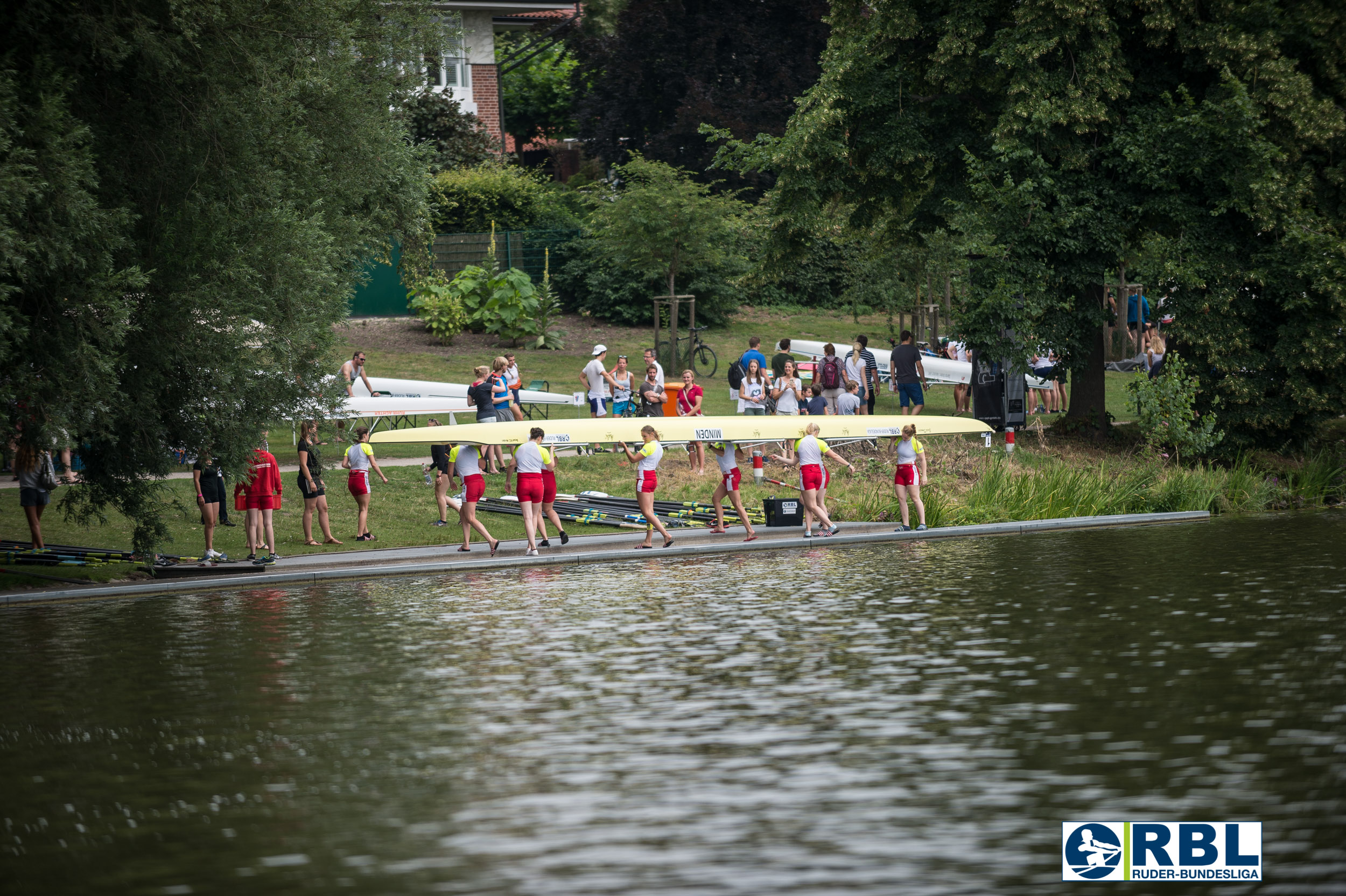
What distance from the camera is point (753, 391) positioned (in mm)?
26969

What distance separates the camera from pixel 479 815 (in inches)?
306

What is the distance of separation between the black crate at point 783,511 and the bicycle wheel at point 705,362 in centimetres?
1478

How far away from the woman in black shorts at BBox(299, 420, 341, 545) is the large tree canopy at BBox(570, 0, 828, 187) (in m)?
27.0

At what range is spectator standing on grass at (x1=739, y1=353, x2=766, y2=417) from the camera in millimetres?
26875

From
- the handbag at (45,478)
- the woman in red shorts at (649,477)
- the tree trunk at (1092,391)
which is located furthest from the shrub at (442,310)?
the woman in red shorts at (649,477)

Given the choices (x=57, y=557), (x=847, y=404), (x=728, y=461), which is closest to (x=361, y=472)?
(x=57, y=557)

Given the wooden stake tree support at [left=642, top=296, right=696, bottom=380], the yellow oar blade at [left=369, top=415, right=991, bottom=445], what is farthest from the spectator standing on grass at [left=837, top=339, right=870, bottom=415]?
the wooden stake tree support at [left=642, top=296, right=696, bottom=380]

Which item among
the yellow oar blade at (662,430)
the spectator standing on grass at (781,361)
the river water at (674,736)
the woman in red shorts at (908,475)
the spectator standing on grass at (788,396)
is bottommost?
the river water at (674,736)

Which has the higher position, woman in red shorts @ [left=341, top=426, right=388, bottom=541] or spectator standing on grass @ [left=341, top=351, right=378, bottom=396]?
spectator standing on grass @ [left=341, top=351, right=378, bottom=396]

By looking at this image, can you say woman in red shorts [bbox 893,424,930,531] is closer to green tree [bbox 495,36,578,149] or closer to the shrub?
the shrub

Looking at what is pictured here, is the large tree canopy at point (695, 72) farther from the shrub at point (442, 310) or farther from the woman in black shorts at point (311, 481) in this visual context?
the woman in black shorts at point (311, 481)

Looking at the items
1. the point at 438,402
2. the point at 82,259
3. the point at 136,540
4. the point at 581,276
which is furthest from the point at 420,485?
the point at 581,276

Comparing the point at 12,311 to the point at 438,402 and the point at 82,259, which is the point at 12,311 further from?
the point at 438,402

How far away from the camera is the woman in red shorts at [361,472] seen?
2019 centimetres
